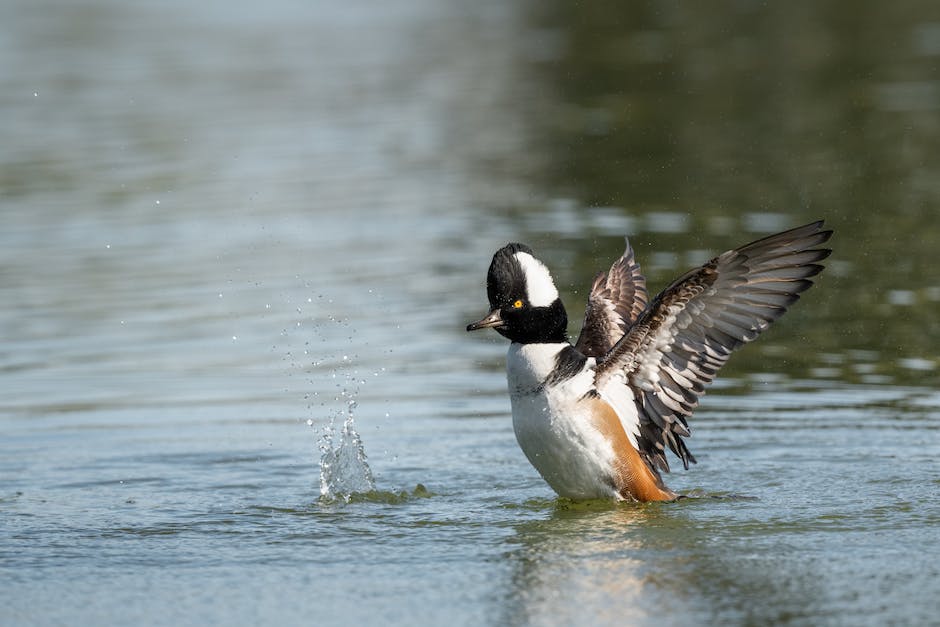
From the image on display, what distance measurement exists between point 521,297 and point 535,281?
108mm

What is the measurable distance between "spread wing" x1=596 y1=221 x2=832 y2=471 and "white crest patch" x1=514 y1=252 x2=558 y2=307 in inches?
17.2

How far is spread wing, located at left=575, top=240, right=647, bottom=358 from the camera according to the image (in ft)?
30.9

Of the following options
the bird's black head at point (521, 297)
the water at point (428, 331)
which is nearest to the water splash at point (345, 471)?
the water at point (428, 331)

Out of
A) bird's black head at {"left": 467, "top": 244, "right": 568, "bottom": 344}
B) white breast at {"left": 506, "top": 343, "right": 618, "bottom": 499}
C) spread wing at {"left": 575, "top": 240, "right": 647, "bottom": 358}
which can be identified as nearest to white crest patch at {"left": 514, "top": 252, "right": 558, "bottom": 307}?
bird's black head at {"left": 467, "top": 244, "right": 568, "bottom": 344}

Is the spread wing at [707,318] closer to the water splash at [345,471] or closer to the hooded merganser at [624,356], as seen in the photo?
the hooded merganser at [624,356]

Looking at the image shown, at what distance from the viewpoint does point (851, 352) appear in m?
11.4

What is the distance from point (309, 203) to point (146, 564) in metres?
10.7

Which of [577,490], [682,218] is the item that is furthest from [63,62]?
[577,490]

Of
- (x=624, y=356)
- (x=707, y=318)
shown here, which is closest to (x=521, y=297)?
(x=624, y=356)

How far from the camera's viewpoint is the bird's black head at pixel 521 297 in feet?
26.7

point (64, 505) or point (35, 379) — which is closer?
point (64, 505)

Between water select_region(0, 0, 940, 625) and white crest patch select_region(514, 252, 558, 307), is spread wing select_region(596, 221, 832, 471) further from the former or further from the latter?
water select_region(0, 0, 940, 625)

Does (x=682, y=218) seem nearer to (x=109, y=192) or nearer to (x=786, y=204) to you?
(x=786, y=204)

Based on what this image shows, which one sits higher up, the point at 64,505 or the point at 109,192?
the point at 109,192
